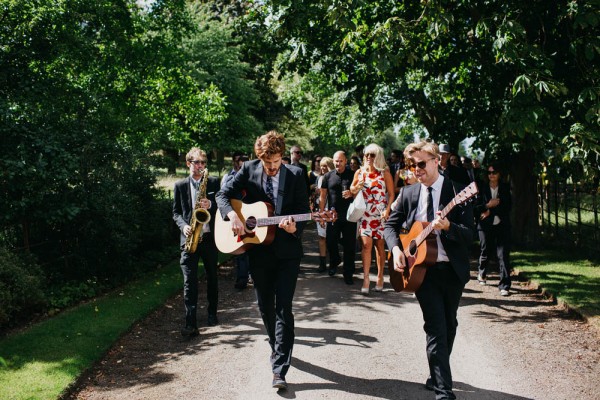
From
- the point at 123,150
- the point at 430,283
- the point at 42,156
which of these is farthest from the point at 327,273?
the point at 430,283

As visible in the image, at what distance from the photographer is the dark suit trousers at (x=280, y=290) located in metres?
5.59

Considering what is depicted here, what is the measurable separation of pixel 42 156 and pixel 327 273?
5.59 m

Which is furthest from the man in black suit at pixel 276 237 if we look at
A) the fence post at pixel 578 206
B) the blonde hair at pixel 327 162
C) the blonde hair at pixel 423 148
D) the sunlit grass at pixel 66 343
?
the fence post at pixel 578 206

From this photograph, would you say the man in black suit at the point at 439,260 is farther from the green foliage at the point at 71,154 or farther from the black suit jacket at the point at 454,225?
the green foliage at the point at 71,154

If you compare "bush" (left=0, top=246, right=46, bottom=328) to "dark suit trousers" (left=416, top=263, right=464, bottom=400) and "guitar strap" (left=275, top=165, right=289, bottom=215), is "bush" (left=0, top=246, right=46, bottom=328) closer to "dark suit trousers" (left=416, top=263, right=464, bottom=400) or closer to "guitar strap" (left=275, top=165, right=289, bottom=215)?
"guitar strap" (left=275, top=165, right=289, bottom=215)

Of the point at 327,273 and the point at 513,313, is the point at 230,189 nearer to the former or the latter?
the point at 513,313

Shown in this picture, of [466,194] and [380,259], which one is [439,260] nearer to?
[466,194]

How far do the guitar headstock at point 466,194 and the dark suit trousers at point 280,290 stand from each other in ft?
5.70

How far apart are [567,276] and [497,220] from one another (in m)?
2.07

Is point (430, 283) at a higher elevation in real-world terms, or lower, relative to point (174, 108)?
lower

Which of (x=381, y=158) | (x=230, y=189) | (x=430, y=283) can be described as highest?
(x=381, y=158)

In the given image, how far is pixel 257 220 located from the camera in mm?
5570

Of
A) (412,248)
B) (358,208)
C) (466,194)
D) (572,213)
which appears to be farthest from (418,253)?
(572,213)

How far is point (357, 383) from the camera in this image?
220 inches
